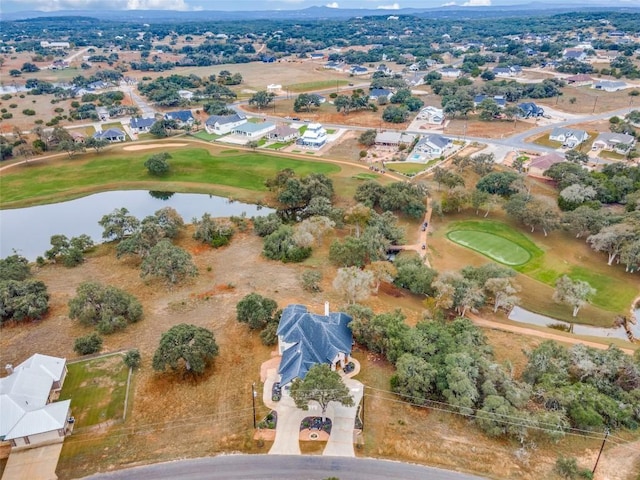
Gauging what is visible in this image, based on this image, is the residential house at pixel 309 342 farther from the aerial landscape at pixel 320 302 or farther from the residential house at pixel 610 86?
the residential house at pixel 610 86

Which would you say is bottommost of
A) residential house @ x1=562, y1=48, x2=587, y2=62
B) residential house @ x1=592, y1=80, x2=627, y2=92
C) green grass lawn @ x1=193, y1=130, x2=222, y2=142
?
green grass lawn @ x1=193, y1=130, x2=222, y2=142

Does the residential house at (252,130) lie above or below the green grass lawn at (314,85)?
below

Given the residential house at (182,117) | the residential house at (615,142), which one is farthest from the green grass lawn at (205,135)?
the residential house at (615,142)

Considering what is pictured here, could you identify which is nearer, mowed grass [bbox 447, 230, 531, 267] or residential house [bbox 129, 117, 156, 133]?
mowed grass [bbox 447, 230, 531, 267]

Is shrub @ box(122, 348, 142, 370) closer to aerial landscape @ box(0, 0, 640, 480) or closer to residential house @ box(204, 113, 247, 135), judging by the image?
aerial landscape @ box(0, 0, 640, 480)

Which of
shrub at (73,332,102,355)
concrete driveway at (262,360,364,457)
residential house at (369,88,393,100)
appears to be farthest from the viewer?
residential house at (369,88,393,100)

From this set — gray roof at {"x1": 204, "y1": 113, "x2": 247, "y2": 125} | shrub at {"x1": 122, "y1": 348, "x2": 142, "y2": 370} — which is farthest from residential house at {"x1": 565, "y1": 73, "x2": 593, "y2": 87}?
shrub at {"x1": 122, "y1": 348, "x2": 142, "y2": 370}

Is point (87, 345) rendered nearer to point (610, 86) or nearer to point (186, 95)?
point (186, 95)
